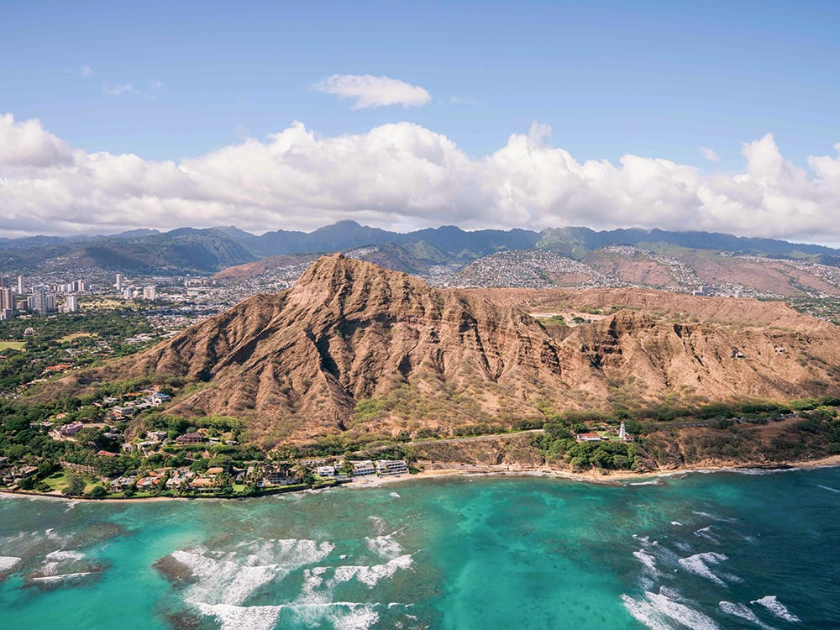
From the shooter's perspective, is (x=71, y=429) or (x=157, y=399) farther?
(x=157, y=399)

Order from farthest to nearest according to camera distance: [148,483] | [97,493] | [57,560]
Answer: [148,483]
[97,493]
[57,560]

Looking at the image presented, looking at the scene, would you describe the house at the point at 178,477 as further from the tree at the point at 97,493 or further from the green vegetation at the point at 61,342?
the green vegetation at the point at 61,342

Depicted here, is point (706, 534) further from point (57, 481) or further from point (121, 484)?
point (57, 481)

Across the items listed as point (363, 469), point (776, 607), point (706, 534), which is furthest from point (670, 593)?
point (363, 469)

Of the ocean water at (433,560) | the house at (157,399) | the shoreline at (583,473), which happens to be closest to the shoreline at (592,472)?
the shoreline at (583,473)

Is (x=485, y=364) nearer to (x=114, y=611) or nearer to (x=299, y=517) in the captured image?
(x=299, y=517)

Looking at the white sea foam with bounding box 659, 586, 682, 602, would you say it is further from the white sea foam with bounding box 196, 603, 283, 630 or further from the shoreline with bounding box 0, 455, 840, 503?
the white sea foam with bounding box 196, 603, 283, 630
